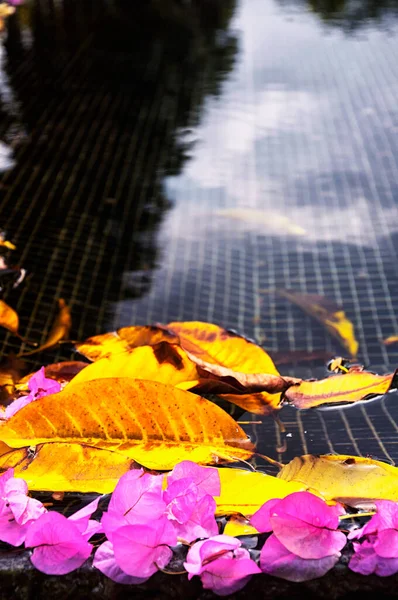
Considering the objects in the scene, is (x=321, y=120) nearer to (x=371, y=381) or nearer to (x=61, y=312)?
(x=61, y=312)

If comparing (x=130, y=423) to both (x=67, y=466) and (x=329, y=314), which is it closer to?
(x=67, y=466)

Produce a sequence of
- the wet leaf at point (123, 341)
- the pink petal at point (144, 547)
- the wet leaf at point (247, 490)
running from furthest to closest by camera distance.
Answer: the wet leaf at point (123, 341) < the wet leaf at point (247, 490) < the pink petal at point (144, 547)

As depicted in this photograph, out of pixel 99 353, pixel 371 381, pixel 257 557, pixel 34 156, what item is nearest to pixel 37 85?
pixel 34 156

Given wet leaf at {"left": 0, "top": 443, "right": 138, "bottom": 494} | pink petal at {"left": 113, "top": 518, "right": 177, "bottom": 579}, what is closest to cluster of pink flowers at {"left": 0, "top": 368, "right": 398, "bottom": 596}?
pink petal at {"left": 113, "top": 518, "right": 177, "bottom": 579}

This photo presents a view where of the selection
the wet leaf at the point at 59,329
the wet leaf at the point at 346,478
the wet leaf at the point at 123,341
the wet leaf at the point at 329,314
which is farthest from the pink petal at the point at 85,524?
the wet leaf at the point at 329,314

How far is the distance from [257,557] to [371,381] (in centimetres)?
47

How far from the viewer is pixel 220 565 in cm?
55

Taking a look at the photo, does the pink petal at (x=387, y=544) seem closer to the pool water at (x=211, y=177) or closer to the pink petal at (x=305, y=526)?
the pink petal at (x=305, y=526)

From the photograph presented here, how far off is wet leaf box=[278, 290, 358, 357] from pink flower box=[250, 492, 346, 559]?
819mm

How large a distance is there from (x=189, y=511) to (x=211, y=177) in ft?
5.04

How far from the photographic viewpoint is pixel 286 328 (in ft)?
4.86

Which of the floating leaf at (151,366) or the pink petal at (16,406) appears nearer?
the pink petal at (16,406)

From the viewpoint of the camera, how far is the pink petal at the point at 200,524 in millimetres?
574

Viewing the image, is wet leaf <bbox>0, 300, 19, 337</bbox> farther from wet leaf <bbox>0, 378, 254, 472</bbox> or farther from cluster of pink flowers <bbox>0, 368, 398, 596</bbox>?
cluster of pink flowers <bbox>0, 368, 398, 596</bbox>
